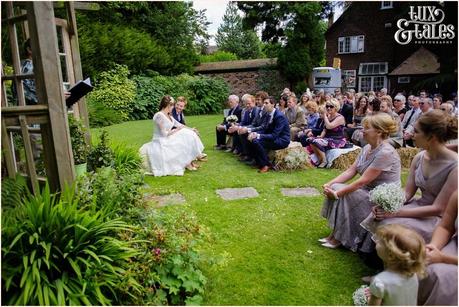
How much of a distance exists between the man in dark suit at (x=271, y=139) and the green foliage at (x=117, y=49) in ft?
41.4

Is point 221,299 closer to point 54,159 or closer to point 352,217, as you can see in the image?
point 352,217

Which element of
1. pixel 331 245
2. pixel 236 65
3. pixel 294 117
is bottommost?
pixel 331 245

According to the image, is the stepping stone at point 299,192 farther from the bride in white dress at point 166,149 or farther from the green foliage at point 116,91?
the green foliage at point 116,91

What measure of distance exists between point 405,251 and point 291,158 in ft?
17.7

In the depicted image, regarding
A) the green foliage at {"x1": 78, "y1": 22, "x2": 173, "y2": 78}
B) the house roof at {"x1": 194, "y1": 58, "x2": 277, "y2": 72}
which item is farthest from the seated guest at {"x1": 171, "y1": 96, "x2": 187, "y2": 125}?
the house roof at {"x1": 194, "y1": 58, "x2": 277, "y2": 72}

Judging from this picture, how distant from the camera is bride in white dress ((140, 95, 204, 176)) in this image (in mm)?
7426

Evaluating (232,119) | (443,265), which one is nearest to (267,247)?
(443,265)

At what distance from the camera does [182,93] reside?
20953 millimetres

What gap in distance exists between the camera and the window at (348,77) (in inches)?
1136

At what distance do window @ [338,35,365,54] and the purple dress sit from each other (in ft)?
87.7

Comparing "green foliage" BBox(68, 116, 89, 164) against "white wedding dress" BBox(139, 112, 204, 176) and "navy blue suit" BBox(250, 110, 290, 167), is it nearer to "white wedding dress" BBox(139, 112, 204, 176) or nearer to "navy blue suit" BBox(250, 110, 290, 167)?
"white wedding dress" BBox(139, 112, 204, 176)

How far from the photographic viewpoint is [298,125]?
10.0 m

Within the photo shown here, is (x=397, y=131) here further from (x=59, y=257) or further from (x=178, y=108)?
(x=59, y=257)

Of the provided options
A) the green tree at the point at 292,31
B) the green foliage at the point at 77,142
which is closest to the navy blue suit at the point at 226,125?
the green foliage at the point at 77,142
